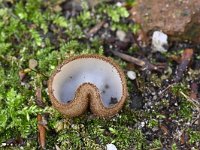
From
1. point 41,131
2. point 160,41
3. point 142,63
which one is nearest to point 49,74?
point 41,131

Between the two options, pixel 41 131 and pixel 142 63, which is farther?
pixel 142 63

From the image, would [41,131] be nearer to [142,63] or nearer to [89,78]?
[89,78]

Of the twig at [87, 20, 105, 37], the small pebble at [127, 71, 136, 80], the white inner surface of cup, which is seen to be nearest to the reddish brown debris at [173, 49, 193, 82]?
the small pebble at [127, 71, 136, 80]

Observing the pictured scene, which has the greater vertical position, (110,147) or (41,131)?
(41,131)

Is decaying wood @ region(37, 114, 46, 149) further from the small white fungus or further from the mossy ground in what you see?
the small white fungus

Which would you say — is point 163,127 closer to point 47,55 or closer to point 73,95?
point 73,95
